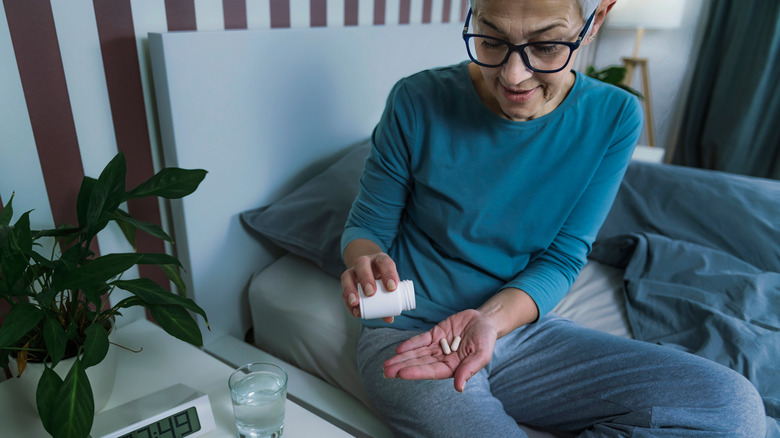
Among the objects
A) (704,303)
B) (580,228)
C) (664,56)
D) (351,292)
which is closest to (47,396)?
(351,292)

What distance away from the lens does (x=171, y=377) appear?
87 cm

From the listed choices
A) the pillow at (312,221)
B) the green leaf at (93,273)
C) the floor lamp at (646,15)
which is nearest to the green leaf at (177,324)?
the green leaf at (93,273)

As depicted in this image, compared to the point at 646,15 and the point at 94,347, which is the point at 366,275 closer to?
the point at 94,347

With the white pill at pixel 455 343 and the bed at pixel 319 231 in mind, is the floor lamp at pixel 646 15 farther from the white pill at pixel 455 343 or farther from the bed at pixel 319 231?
the white pill at pixel 455 343

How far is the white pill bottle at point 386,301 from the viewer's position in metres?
0.70

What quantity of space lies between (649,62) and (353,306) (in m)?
3.16

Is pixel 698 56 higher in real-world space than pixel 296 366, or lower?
higher

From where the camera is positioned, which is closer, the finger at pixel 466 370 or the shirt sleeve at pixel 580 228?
the finger at pixel 466 370

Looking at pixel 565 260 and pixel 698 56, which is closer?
pixel 565 260

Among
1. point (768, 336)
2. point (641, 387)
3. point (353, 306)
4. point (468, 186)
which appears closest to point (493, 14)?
point (468, 186)

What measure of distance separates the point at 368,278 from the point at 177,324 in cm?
27

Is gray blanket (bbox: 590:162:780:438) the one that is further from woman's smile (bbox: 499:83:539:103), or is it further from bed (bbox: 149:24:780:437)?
woman's smile (bbox: 499:83:539:103)

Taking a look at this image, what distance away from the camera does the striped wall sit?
797mm

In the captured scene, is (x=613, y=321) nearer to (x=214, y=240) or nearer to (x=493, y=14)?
(x=493, y=14)
